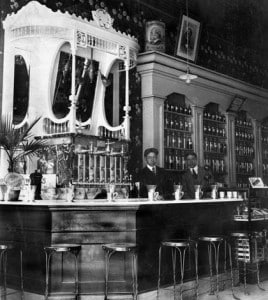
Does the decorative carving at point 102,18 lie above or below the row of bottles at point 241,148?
above

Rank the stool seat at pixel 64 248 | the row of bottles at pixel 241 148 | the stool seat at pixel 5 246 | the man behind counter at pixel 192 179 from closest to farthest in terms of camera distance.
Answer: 1. the stool seat at pixel 64 248
2. the stool seat at pixel 5 246
3. the man behind counter at pixel 192 179
4. the row of bottles at pixel 241 148

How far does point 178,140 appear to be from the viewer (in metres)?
6.57

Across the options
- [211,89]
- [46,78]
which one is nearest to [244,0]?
[46,78]

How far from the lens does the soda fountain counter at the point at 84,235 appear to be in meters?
3.49

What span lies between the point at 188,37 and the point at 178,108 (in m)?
1.00

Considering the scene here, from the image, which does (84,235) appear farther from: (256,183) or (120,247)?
(256,183)

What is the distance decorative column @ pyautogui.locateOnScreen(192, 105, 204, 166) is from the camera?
680 cm

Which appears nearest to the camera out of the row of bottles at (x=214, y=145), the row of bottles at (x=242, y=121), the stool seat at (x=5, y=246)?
the stool seat at (x=5, y=246)

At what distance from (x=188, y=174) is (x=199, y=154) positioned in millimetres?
1403

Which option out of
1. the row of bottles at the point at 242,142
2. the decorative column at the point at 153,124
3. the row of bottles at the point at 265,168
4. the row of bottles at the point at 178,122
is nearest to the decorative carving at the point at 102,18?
the decorative column at the point at 153,124

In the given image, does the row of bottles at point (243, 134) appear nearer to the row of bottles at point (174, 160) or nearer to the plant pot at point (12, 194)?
the row of bottles at point (174, 160)

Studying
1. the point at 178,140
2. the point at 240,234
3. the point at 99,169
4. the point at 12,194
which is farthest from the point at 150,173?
the point at 12,194

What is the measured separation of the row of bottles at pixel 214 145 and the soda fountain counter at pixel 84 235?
334cm

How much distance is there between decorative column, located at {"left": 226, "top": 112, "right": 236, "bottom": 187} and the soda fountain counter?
136 inches
